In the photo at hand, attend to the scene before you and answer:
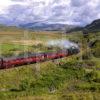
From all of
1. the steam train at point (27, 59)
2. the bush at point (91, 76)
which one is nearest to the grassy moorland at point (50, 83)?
the bush at point (91, 76)

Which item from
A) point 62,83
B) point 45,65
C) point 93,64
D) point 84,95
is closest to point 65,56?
point 93,64

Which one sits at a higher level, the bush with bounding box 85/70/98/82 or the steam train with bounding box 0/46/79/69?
the steam train with bounding box 0/46/79/69

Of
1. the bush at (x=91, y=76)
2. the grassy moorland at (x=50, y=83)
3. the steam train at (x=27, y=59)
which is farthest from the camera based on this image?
the bush at (x=91, y=76)

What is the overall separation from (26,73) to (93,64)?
25.9 meters

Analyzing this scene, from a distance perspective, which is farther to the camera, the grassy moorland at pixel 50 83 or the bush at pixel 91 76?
the bush at pixel 91 76

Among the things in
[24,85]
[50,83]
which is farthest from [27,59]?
[24,85]

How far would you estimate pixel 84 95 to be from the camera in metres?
50.2

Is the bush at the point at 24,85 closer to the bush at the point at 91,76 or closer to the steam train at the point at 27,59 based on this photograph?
the steam train at the point at 27,59

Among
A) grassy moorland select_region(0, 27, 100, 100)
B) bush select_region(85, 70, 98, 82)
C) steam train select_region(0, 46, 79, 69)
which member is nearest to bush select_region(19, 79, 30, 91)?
grassy moorland select_region(0, 27, 100, 100)

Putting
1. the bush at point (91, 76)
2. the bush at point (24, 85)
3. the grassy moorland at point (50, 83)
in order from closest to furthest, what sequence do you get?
the grassy moorland at point (50, 83)
the bush at point (24, 85)
the bush at point (91, 76)

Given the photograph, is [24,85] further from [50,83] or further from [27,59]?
[27,59]

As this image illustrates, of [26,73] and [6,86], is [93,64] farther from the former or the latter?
[6,86]

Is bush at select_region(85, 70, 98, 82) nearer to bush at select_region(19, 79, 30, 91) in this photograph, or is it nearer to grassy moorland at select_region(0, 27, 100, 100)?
grassy moorland at select_region(0, 27, 100, 100)

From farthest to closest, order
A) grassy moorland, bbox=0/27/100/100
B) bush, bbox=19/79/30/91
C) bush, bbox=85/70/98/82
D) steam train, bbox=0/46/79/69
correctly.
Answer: bush, bbox=85/70/98/82
steam train, bbox=0/46/79/69
bush, bbox=19/79/30/91
grassy moorland, bbox=0/27/100/100
